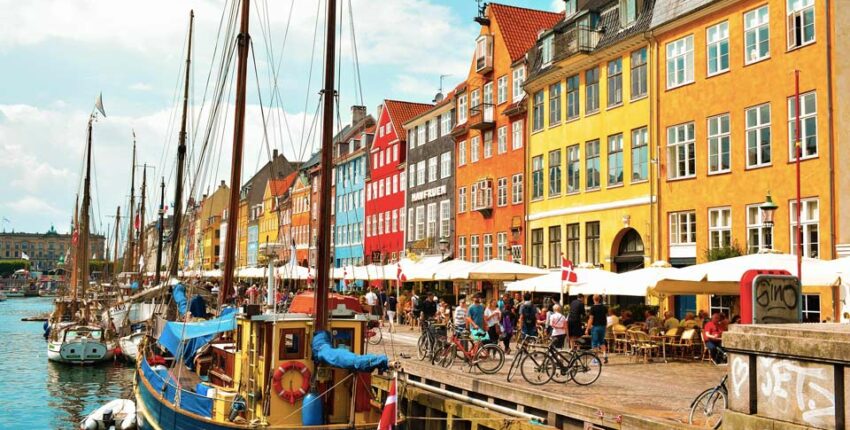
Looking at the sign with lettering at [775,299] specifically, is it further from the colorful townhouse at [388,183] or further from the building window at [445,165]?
the colorful townhouse at [388,183]

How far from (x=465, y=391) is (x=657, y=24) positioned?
1896cm

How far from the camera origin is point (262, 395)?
1485 cm

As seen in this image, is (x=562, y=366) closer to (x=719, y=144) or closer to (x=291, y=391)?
(x=291, y=391)

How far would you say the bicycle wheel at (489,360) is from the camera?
62.2 feet

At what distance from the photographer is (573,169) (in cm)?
3719

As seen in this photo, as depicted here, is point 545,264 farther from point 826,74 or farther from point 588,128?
point 826,74

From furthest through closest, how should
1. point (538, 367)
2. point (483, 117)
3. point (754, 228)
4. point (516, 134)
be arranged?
point (483, 117), point (516, 134), point (754, 228), point (538, 367)

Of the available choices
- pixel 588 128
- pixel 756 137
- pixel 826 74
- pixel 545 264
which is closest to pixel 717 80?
pixel 756 137

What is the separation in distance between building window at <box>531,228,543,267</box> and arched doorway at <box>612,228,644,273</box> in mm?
5992

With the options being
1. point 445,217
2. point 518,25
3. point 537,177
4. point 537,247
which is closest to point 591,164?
point 537,177

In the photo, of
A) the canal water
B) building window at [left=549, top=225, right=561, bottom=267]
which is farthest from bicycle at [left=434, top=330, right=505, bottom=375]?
building window at [left=549, top=225, right=561, bottom=267]

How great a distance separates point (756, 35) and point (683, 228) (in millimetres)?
7143

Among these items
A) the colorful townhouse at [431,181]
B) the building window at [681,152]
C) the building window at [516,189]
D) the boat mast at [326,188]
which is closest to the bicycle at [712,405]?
the boat mast at [326,188]

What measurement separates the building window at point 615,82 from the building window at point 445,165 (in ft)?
60.0
